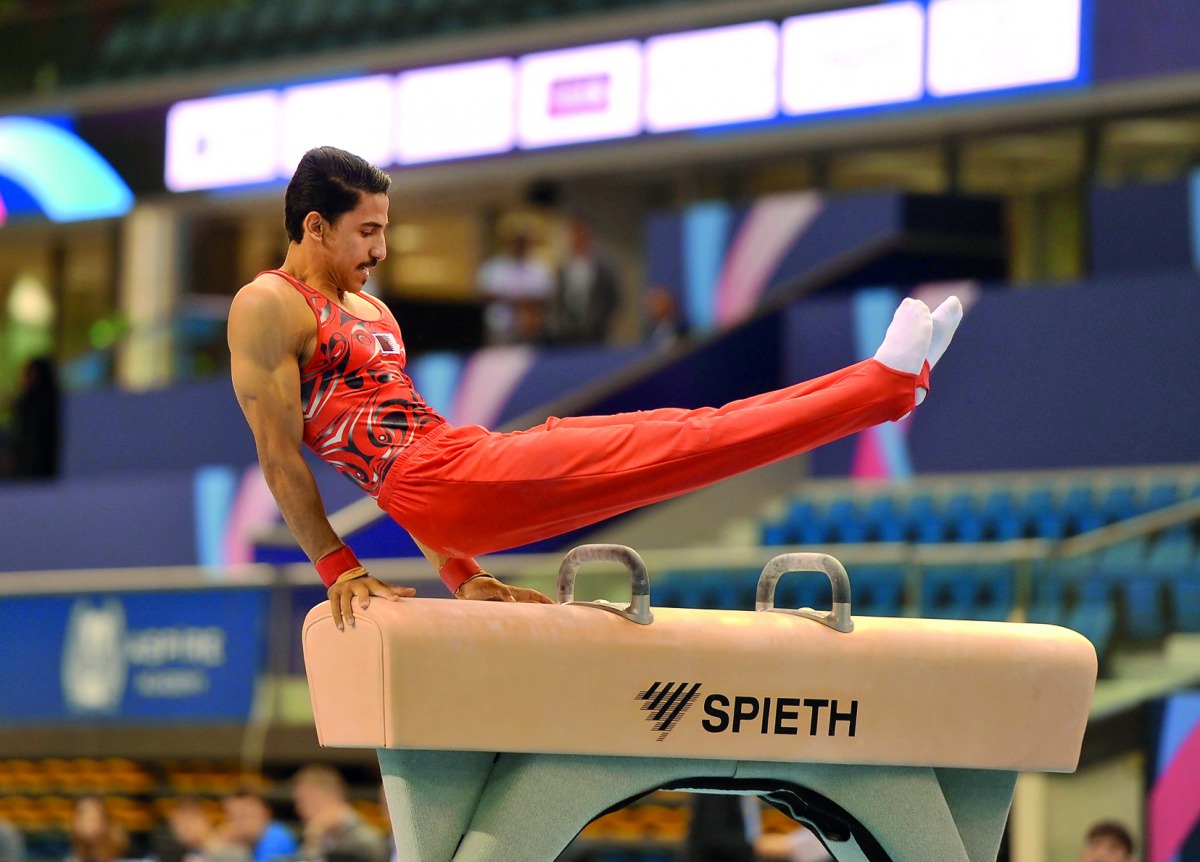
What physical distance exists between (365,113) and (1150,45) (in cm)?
609

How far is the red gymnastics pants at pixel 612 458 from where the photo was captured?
116 inches

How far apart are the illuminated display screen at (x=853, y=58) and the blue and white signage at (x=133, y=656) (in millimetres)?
5321

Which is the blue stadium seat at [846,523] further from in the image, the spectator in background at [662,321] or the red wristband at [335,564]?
the red wristband at [335,564]

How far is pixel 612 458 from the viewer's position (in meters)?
2.96

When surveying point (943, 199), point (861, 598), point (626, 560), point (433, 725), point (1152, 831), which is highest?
point (943, 199)

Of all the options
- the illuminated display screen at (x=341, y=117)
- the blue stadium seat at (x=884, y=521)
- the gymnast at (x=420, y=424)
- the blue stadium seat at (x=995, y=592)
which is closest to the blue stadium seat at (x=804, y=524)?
the blue stadium seat at (x=884, y=521)

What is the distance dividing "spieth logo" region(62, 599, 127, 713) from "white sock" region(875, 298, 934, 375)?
638cm

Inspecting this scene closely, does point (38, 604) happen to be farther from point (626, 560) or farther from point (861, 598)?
point (626, 560)

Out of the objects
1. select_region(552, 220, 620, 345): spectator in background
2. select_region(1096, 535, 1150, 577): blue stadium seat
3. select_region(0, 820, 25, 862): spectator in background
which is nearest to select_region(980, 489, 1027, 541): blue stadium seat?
select_region(1096, 535, 1150, 577): blue stadium seat

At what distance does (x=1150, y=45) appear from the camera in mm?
9750

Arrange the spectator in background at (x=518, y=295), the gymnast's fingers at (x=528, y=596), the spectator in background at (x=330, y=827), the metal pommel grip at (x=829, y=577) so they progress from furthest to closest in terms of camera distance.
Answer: the spectator in background at (x=518, y=295) → the spectator in background at (x=330, y=827) → the gymnast's fingers at (x=528, y=596) → the metal pommel grip at (x=829, y=577)

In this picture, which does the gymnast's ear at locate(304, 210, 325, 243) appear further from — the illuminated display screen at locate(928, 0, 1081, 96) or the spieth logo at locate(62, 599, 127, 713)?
the illuminated display screen at locate(928, 0, 1081, 96)

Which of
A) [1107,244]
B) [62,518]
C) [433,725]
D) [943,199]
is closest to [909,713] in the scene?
[433,725]

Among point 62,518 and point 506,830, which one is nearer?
point 506,830
